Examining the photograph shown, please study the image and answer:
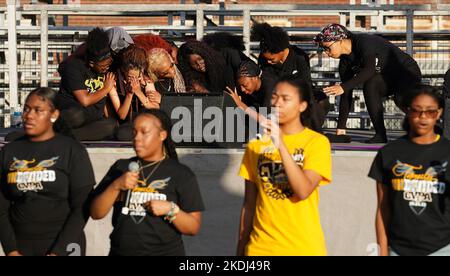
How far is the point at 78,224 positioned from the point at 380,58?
12.7 ft

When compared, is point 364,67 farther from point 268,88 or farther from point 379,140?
point 268,88

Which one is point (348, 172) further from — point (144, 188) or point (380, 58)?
point (144, 188)

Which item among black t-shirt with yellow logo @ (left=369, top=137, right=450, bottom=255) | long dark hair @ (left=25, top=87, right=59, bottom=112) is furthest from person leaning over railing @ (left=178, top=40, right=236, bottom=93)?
black t-shirt with yellow logo @ (left=369, top=137, right=450, bottom=255)

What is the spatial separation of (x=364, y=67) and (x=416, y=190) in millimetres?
3202

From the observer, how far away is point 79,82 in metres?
7.95

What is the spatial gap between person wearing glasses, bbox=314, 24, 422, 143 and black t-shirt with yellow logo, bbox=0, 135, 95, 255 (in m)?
3.32

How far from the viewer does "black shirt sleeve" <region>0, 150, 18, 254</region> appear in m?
5.43

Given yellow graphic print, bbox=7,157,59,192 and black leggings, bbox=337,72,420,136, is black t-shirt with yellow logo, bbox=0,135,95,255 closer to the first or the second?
yellow graphic print, bbox=7,157,59,192

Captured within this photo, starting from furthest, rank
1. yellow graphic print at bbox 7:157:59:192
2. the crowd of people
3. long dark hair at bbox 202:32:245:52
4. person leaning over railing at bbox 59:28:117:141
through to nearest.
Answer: long dark hair at bbox 202:32:245:52 → person leaning over railing at bbox 59:28:117:141 → yellow graphic print at bbox 7:157:59:192 → the crowd of people

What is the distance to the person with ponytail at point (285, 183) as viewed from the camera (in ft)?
16.8

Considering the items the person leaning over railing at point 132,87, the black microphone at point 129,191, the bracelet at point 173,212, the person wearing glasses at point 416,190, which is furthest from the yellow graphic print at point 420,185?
the person leaning over railing at point 132,87

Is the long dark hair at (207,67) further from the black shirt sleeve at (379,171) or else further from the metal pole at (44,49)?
the black shirt sleeve at (379,171)

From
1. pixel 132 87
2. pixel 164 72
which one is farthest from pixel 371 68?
pixel 132 87
